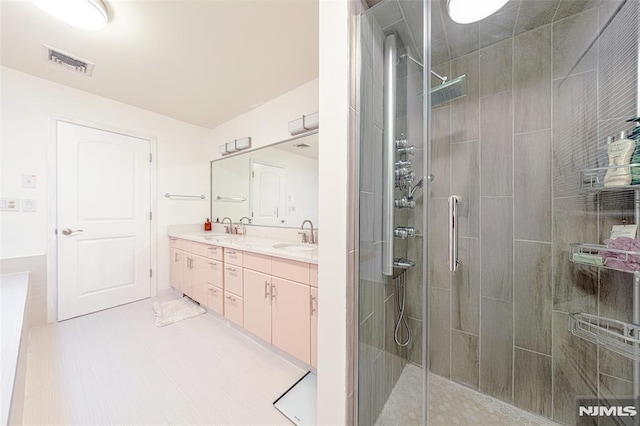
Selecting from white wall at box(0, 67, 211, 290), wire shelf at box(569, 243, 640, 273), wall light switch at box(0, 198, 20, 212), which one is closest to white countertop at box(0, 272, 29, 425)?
white wall at box(0, 67, 211, 290)

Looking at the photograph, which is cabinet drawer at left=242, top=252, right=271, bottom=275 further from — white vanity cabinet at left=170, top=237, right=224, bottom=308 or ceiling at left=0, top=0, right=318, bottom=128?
ceiling at left=0, top=0, right=318, bottom=128

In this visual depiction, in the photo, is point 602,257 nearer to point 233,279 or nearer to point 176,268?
point 233,279

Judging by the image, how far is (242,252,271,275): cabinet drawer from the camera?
1801 mm

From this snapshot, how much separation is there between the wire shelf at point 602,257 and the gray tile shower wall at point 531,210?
0.19 ft

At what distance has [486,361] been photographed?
146cm

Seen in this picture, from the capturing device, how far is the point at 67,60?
1.92 meters

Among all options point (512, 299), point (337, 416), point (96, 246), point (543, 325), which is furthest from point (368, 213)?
point (96, 246)

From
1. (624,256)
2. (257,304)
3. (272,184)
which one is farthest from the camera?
(272,184)

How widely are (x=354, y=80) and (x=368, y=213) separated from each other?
619mm

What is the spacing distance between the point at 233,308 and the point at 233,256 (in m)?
0.48

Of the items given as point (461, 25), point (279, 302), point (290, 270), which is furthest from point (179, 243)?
point (461, 25)

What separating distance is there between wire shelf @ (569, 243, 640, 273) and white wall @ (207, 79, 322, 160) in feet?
6.87

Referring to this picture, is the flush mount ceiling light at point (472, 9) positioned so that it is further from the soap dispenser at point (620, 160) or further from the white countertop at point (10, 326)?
the white countertop at point (10, 326)

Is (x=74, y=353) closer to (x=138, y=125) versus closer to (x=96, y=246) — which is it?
(x=96, y=246)
